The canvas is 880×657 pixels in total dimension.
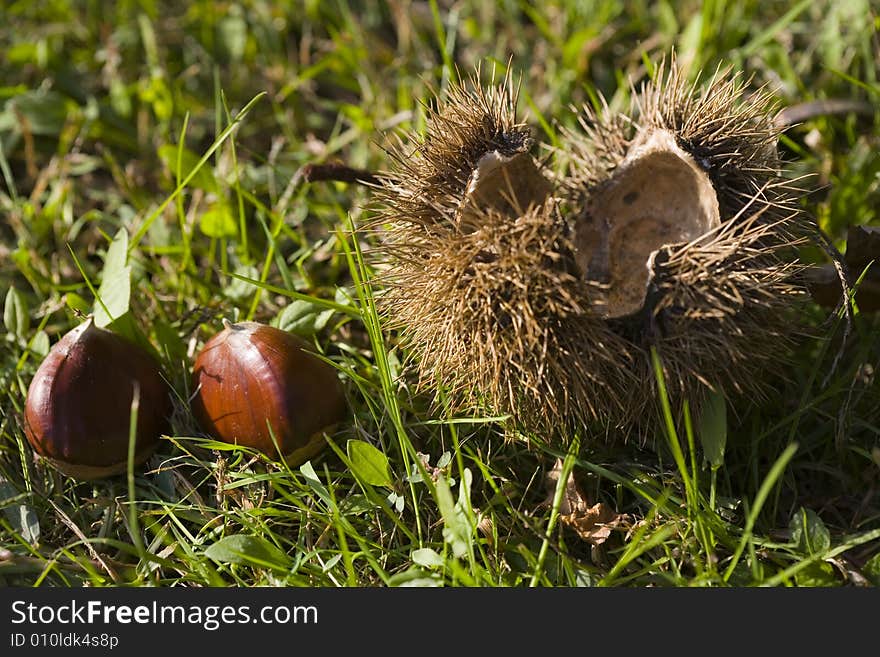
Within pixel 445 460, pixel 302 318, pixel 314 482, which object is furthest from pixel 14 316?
pixel 445 460

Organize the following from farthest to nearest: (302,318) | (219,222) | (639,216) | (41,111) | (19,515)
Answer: (41,111) < (219,222) < (302,318) < (639,216) < (19,515)

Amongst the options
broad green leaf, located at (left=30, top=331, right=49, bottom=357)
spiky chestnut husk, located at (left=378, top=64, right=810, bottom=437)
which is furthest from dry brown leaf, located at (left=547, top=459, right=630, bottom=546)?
broad green leaf, located at (left=30, top=331, right=49, bottom=357)

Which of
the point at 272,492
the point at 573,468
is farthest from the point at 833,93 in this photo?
the point at 272,492

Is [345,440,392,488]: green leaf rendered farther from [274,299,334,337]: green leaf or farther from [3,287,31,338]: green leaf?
[3,287,31,338]: green leaf

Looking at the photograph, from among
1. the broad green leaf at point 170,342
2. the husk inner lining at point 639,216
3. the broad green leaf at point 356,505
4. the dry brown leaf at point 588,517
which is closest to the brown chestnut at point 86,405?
the broad green leaf at point 170,342

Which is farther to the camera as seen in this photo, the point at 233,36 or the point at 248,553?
the point at 233,36

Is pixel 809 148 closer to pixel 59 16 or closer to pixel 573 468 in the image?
pixel 573 468

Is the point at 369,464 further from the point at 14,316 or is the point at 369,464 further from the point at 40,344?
the point at 14,316
